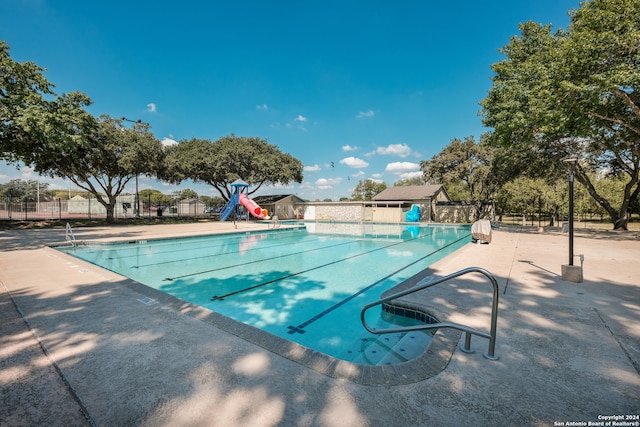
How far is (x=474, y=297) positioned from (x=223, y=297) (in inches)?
190

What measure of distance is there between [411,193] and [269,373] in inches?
1185

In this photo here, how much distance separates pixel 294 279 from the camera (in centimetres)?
721

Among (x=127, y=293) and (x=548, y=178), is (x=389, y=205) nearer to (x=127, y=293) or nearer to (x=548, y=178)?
(x=548, y=178)

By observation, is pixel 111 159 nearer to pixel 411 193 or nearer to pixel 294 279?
pixel 294 279

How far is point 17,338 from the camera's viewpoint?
2941 mm

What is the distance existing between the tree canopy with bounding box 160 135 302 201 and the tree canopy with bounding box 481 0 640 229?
2114 cm

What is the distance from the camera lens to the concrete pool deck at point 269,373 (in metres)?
1.85

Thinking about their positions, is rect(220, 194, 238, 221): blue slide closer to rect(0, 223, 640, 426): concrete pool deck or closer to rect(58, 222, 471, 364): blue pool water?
rect(58, 222, 471, 364): blue pool water

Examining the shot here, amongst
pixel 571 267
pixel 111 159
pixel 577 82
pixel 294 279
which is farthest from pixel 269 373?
pixel 111 159

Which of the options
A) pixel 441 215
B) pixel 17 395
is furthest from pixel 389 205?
pixel 17 395

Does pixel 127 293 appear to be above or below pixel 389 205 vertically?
below

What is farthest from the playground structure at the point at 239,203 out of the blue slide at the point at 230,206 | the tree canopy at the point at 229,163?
the tree canopy at the point at 229,163

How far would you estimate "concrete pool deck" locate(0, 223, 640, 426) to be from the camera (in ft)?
6.06

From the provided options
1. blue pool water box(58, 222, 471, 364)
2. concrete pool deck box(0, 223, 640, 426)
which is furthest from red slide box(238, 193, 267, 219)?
concrete pool deck box(0, 223, 640, 426)
